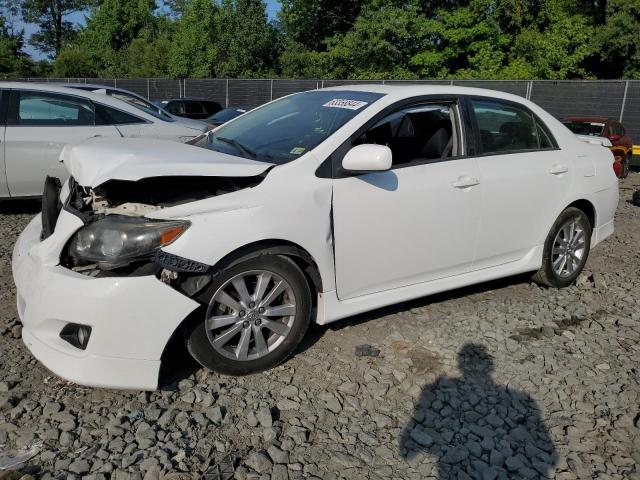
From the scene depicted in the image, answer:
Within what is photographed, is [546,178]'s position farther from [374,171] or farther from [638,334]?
[374,171]

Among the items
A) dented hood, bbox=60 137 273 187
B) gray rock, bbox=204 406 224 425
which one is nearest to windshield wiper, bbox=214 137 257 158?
dented hood, bbox=60 137 273 187

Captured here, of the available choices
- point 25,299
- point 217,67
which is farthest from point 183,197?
point 217,67

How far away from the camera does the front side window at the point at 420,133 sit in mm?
3914

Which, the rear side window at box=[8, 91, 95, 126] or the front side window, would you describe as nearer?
the front side window

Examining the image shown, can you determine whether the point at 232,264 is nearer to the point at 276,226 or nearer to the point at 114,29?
the point at 276,226

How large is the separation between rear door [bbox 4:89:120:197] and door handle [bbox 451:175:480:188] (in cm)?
438

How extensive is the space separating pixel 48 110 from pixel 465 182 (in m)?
4.86

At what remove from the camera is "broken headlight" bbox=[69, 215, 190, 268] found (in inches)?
115

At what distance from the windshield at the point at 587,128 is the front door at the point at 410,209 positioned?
10.7 meters

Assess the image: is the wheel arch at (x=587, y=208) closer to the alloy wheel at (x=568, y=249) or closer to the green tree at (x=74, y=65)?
the alloy wheel at (x=568, y=249)

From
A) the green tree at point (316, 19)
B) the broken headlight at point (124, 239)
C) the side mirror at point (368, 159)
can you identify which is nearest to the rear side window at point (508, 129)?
the side mirror at point (368, 159)

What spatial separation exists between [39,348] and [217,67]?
37934 millimetres

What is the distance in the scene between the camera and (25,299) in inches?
124

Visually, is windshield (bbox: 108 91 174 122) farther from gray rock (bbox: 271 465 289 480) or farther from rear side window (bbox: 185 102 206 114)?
rear side window (bbox: 185 102 206 114)
